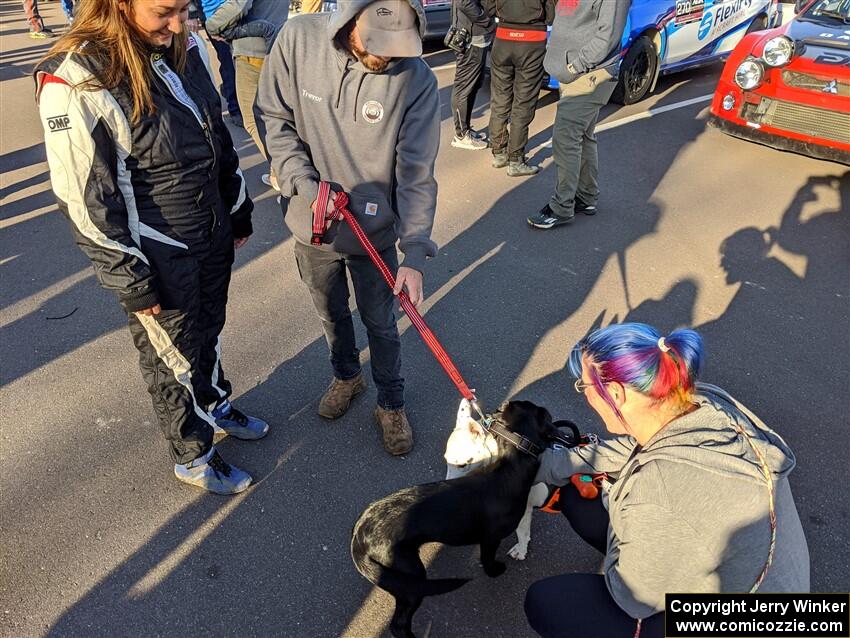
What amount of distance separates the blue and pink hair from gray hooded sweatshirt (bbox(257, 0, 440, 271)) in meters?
0.89

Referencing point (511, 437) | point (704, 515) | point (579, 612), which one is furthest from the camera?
point (511, 437)

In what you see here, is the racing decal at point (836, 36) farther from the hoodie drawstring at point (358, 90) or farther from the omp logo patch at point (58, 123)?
the omp logo patch at point (58, 123)

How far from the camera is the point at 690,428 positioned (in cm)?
161

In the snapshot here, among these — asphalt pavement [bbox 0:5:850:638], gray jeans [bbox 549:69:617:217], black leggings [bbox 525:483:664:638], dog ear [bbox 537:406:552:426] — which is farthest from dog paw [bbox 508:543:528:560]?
gray jeans [bbox 549:69:617:217]

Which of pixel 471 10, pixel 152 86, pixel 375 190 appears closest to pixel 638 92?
pixel 471 10

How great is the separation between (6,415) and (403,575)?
7.40 ft

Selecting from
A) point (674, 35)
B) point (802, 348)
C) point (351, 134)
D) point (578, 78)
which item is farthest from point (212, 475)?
point (674, 35)

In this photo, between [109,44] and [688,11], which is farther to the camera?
[688,11]

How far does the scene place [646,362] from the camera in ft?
5.30

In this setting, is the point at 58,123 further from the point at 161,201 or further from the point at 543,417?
the point at 543,417

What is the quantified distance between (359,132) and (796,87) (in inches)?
182

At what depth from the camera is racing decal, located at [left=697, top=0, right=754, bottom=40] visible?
738 centimetres

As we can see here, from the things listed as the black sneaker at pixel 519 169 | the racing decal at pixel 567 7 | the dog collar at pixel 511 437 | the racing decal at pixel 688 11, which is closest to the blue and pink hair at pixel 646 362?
the dog collar at pixel 511 437

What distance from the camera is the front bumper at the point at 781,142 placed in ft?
16.5
